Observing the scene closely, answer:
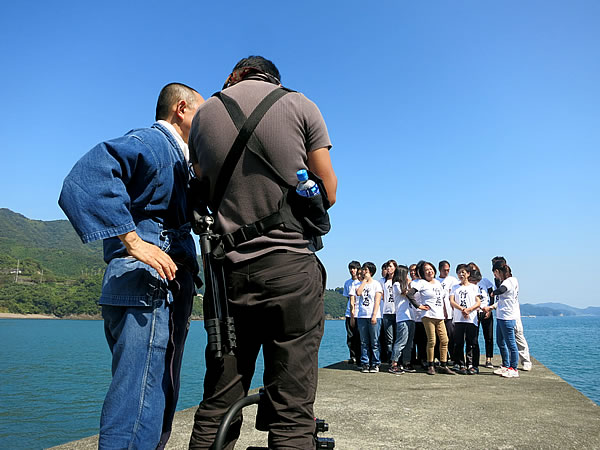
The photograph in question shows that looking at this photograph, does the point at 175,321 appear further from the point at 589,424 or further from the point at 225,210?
the point at 589,424

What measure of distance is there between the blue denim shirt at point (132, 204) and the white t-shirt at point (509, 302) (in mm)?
7667

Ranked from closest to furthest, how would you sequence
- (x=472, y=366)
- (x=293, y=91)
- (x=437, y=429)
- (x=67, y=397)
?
(x=293, y=91), (x=437, y=429), (x=472, y=366), (x=67, y=397)

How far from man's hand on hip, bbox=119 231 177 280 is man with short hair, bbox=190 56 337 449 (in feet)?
0.80

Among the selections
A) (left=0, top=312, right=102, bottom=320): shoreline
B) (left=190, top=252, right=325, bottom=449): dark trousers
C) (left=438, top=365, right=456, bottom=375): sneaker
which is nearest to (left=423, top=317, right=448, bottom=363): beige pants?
(left=438, top=365, right=456, bottom=375): sneaker

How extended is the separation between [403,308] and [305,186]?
731 centimetres

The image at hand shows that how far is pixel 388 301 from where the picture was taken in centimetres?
935

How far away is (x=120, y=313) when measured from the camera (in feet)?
6.57

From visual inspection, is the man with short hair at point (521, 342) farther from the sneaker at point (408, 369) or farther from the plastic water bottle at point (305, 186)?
the plastic water bottle at point (305, 186)

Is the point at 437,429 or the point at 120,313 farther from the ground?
the point at 120,313

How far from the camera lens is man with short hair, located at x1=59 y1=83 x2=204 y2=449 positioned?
72.7 inches

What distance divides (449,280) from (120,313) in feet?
27.5

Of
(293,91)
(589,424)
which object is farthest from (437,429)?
(293,91)

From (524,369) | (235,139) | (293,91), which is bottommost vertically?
(524,369)

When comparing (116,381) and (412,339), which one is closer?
(116,381)
